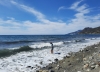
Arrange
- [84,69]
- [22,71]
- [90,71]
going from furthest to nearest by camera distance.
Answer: [22,71] → [84,69] → [90,71]

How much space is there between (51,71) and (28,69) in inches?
79.1

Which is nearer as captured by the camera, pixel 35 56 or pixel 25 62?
pixel 25 62

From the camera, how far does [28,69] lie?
1155 centimetres

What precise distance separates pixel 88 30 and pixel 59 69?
617 feet

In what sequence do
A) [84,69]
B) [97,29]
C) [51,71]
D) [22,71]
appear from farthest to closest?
[97,29] < [22,71] < [51,71] < [84,69]

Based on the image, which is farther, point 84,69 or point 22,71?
point 22,71

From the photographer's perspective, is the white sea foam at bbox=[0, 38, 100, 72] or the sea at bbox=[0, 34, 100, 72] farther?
the sea at bbox=[0, 34, 100, 72]

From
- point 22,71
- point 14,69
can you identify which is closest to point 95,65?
point 22,71

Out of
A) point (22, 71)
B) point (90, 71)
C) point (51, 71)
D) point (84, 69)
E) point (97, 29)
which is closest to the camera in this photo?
point (90, 71)

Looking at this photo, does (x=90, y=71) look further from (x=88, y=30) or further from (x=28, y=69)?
(x=88, y=30)

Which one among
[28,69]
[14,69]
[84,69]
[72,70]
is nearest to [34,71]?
[28,69]

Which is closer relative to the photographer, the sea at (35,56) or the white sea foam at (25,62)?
the white sea foam at (25,62)

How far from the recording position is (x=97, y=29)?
185m

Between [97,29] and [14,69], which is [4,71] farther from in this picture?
[97,29]
